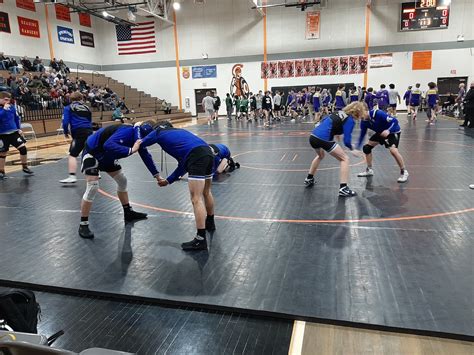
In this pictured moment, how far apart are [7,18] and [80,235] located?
20556 millimetres

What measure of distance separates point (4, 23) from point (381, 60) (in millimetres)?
20946

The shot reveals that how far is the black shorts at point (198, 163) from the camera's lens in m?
3.59

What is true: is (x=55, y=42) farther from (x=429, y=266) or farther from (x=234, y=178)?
(x=429, y=266)

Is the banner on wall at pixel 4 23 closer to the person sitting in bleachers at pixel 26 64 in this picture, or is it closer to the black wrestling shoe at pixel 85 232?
the person sitting in bleachers at pixel 26 64

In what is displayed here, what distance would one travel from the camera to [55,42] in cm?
2261

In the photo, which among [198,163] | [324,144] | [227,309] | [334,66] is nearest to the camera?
[227,309]

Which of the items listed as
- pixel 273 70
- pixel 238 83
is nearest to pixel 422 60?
pixel 273 70

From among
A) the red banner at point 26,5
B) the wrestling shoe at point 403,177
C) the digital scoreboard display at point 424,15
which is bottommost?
the wrestling shoe at point 403,177

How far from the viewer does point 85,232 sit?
4207 mm

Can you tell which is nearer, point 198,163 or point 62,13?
point 198,163

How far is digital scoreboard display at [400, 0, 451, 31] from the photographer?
19344mm

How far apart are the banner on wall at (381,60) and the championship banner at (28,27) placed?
64.4 feet

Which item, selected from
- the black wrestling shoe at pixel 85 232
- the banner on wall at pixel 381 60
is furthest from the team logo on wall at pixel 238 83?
the black wrestling shoe at pixel 85 232

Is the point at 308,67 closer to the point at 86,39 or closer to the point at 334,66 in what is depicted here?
the point at 334,66
